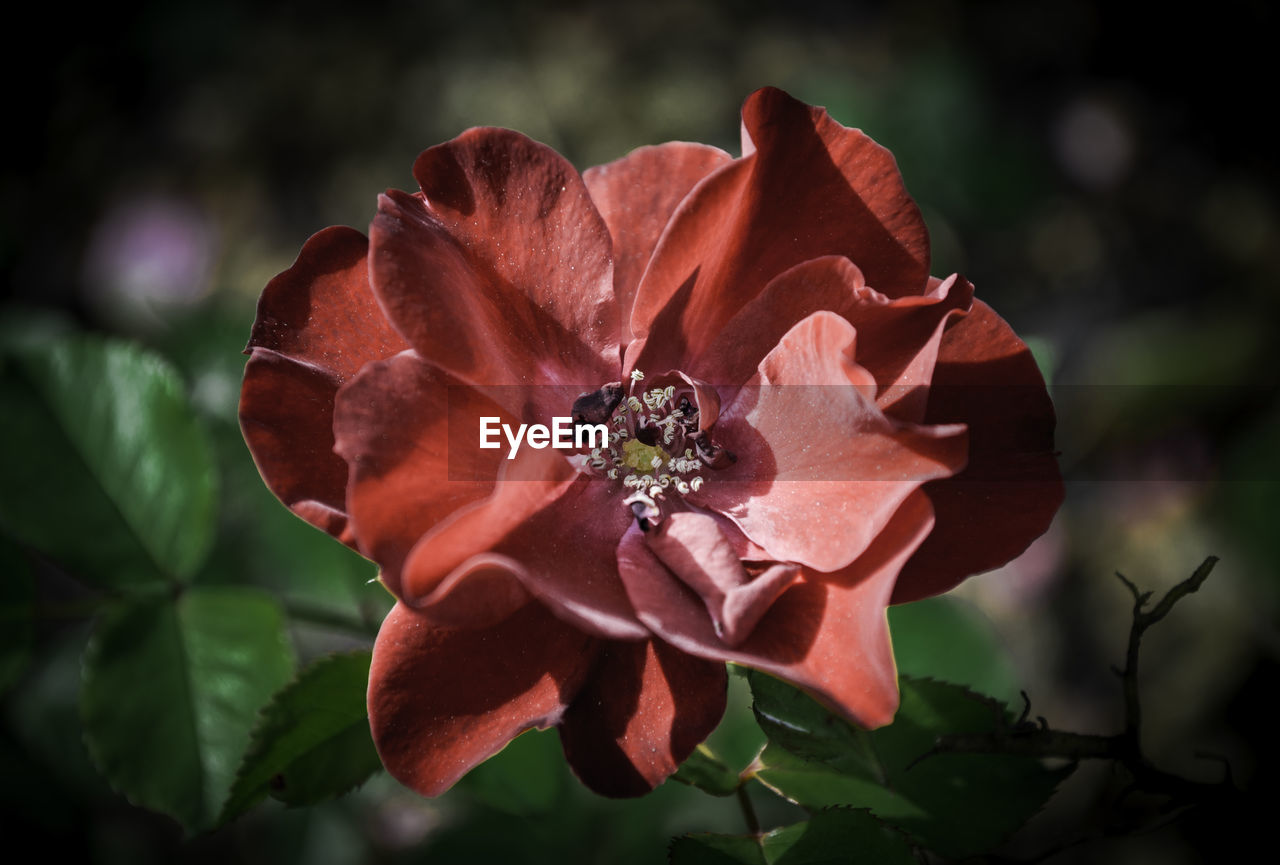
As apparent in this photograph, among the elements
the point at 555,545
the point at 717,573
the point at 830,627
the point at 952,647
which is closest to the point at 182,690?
the point at 555,545

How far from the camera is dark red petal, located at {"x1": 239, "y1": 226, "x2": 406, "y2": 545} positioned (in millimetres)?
1012

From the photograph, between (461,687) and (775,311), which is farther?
(775,311)

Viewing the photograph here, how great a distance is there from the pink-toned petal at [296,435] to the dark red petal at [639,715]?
32 centimetres


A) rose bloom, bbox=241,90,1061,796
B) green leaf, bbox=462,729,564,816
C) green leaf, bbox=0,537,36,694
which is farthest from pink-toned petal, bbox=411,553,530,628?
green leaf, bbox=0,537,36,694

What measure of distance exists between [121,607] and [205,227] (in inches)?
98.3

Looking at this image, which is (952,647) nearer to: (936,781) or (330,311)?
(936,781)

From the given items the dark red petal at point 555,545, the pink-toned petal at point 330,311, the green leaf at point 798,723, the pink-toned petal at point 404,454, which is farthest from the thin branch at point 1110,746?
the pink-toned petal at point 330,311

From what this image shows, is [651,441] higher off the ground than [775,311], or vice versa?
[775,311]

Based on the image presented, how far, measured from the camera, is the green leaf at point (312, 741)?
1.11 m

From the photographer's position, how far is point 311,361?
3.53 ft

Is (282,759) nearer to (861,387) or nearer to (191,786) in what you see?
(191,786)

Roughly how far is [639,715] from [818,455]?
36 cm

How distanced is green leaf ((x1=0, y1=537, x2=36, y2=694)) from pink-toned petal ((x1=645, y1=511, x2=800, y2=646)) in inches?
46.2

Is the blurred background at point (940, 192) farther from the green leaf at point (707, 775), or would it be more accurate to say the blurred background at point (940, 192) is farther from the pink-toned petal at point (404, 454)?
the pink-toned petal at point (404, 454)
